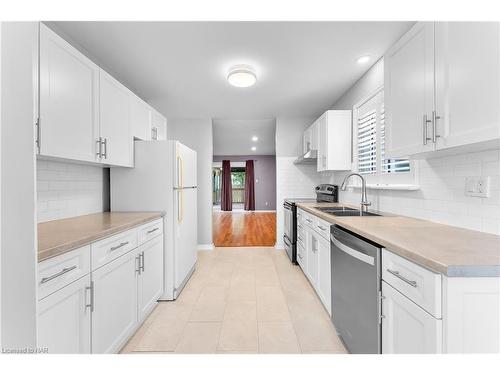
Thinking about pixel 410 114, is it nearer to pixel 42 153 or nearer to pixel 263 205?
pixel 42 153

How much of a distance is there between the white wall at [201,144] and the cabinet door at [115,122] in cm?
202

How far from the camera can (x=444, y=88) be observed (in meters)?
1.21

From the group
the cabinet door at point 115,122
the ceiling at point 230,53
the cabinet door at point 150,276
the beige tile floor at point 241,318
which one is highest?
the ceiling at point 230,53

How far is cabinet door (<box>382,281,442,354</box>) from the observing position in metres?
0.85

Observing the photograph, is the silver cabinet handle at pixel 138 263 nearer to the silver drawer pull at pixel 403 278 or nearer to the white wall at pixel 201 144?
the silver drawer pull at pixel 403 278

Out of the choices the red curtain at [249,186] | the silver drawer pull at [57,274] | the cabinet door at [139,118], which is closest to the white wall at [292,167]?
the cabinet door at [139,118]

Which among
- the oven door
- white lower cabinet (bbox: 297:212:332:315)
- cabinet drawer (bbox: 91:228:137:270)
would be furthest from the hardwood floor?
cabinet drawer (bbox: 91:228:137:270)

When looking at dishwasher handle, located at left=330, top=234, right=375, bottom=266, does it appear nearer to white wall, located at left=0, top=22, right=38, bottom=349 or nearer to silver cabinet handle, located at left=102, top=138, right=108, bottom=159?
white wall, located at left=0, top=22, right=38, bottom=349

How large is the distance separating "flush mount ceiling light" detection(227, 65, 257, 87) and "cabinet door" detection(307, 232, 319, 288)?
1811 millimetres

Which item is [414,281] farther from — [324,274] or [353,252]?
[324,274]

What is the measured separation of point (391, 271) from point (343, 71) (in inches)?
90.4

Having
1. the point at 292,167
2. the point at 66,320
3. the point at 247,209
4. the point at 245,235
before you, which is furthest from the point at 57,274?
the point at 247,209

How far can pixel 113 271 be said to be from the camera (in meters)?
1.52

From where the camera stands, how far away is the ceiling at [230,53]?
185 centimetres
